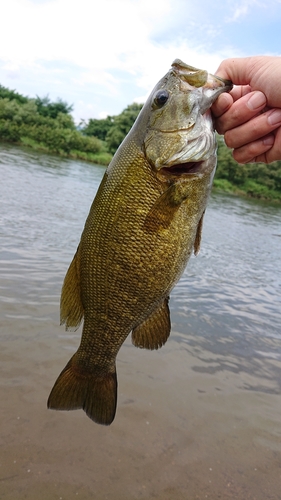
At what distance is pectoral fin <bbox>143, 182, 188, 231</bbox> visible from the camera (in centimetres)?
221

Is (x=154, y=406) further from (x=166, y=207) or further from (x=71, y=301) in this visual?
(x=166, y=207)

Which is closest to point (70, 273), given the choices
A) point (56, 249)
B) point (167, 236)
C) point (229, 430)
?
point (167, 236)

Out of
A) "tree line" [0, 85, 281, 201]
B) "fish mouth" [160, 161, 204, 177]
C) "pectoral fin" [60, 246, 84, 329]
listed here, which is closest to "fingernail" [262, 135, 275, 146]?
"fish mouth" [160, 161, 204, 177]

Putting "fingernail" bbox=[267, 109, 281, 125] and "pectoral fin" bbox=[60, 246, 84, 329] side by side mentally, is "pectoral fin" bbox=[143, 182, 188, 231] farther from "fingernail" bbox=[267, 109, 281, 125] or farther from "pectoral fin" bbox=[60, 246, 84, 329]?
"fingernail" bbox=[267, 109, 281, 125]

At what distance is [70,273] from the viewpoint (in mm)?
2506

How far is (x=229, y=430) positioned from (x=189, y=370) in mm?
1149

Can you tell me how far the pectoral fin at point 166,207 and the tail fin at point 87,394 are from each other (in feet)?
3.72

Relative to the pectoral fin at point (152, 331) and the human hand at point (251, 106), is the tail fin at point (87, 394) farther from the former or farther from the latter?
the human hand at point (251, 106)

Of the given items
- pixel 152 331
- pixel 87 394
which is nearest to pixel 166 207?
pixel 152 331

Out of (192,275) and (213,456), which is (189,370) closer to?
(213,456)

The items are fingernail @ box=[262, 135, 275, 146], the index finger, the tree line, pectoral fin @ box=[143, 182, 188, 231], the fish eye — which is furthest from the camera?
the tree line

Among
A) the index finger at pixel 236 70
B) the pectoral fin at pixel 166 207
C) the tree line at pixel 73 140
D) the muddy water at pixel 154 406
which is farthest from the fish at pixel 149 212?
the tree line at pixel 73 140

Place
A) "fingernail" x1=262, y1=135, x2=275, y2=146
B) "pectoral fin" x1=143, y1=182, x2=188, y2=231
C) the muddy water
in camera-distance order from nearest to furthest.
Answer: "pectoral fin" x1=143, y1=182, x2=188, y2=231 < "fingernail" x1=262, y1=135, x2=275, y2=146 < the muddy water

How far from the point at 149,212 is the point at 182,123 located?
0.59 m
